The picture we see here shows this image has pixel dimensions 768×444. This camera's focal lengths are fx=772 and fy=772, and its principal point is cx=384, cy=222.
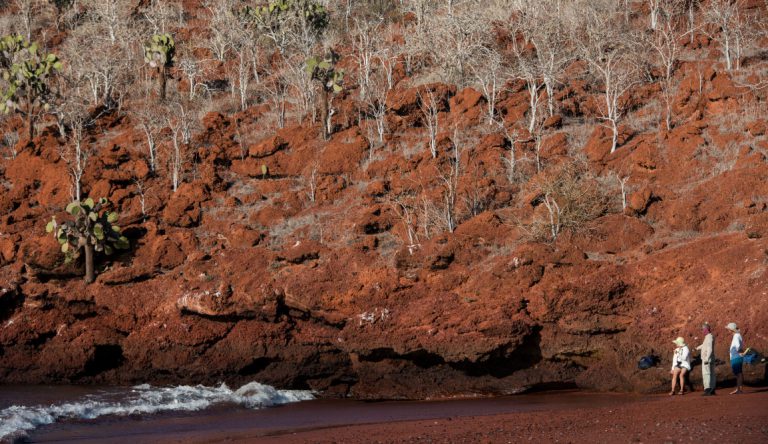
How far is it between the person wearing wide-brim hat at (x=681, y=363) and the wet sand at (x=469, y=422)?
0.31m

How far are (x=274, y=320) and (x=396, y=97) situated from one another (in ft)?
33.3

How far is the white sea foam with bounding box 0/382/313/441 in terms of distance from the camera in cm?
1273

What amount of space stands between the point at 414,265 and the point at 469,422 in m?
5.04

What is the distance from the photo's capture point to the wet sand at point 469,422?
9516 mm

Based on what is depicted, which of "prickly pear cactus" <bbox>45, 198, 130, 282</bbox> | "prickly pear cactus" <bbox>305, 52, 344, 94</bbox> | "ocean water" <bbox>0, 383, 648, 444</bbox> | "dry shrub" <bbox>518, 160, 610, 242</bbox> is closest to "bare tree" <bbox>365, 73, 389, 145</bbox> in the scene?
"prickly pear cactus" <bbox>305, 52, 344, 94</bbox>

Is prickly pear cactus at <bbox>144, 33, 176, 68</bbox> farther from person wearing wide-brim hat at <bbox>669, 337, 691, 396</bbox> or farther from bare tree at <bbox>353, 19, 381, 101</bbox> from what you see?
person wearing wide-brim hat at <bbox>669, 337, 691, 396</bbox>

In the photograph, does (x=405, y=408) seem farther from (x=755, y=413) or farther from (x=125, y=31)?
(x=125, y=31)

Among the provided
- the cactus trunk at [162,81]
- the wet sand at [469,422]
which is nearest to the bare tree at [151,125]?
the cactus trunk at [162,81]

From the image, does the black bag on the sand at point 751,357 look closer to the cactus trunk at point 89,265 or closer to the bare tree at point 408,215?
the bare tree at point 408,215

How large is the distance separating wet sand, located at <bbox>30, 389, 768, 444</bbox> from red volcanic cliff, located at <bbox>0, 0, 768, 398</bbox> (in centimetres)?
112

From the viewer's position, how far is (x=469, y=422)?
36.3ft

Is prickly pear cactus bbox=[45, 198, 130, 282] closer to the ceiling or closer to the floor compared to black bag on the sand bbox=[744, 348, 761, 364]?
closer to the ceiling

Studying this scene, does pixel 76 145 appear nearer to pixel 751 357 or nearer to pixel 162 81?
pixel 162 81

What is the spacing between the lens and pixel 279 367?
15.7m
